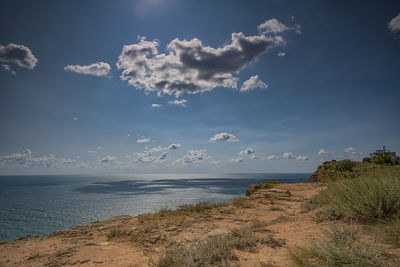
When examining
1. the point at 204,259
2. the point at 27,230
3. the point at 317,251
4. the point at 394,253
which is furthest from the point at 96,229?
the point at 27,230

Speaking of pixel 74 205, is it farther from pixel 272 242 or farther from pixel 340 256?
pixel 340 256

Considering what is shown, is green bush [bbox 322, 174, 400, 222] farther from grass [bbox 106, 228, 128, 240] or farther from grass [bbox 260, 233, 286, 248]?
grass [bbox 106, 228, 128, 240]

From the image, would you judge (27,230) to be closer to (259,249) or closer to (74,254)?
(74,254)

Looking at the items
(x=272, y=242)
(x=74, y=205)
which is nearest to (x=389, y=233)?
(x=272, y=242)

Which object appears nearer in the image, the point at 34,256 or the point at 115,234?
the point at 34,256

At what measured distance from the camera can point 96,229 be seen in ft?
24.2

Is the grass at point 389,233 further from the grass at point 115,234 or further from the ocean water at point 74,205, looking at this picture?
the ocean water at point 74,205

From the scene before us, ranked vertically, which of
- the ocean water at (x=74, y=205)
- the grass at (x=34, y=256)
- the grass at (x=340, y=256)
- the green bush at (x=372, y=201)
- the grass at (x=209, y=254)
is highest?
the green bush at (x=372, y=201)

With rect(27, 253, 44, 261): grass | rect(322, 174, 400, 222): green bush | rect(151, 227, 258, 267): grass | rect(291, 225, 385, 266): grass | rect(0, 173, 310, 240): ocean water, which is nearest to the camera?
rect(291, 225, 385, 266): grass

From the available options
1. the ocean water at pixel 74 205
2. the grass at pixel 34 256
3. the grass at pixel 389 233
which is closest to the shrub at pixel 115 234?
the grass at pixel 34 256

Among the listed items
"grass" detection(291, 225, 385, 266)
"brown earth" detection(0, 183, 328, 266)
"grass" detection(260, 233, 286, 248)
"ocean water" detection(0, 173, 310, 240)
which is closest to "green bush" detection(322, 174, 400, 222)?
"brown earth" detection(0, 183, 328, 266)

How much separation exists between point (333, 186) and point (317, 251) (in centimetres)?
420

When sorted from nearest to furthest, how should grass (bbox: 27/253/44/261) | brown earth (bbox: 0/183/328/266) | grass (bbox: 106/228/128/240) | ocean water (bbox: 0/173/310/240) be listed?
brown earth (bbox: 0/183/328/266), grass (bbox: 27/253/44/261), grass (bbox: 106/228/128/240), ocean water (bbox: 0/173/310/240)

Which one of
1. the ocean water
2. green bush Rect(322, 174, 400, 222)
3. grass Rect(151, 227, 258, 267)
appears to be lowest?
the ocean water
